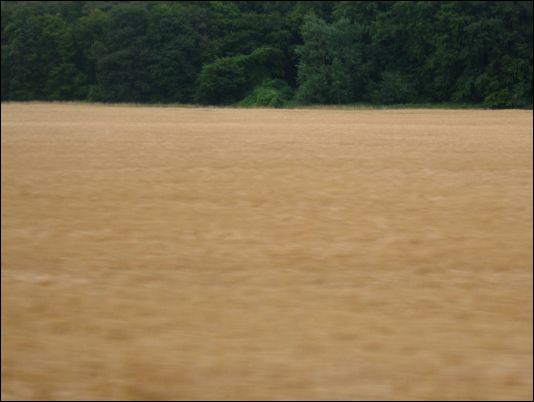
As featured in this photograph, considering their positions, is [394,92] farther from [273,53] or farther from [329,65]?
[273,53]

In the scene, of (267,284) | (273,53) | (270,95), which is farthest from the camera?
(273,53)

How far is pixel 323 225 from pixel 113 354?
17.3ft

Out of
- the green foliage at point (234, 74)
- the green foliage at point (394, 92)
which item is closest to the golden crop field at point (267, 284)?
the green foliage at point (394, 92)

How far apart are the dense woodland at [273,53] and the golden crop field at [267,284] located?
46.4 m

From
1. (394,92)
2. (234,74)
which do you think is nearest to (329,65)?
(394,92)

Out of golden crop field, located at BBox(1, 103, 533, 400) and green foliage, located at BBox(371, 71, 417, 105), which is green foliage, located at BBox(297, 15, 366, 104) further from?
golden crop field, located at BBox(1, 103, 533, 400)

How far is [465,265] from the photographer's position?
804 cm

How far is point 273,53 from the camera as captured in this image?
6738cm

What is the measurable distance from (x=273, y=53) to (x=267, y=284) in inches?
2447

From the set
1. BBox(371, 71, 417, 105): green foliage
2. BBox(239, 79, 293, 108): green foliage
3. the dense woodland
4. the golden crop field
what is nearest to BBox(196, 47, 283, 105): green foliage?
the dense woodland

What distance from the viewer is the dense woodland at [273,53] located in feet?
190

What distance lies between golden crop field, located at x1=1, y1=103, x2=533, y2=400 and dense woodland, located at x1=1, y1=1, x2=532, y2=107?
46391 mm

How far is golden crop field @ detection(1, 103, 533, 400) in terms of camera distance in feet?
17.0

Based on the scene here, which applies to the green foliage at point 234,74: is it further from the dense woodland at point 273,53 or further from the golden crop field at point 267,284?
the golden crop field at point 267,284
